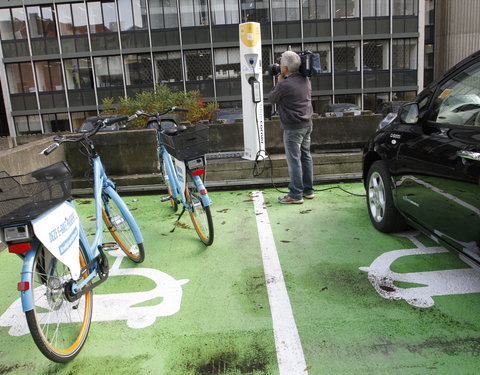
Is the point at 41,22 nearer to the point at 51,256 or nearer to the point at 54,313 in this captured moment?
the point at 51,256

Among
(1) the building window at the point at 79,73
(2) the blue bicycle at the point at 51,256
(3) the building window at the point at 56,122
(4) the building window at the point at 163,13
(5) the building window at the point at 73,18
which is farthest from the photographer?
(3) the building window at the point at 56,122

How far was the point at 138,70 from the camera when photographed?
27.8 meters

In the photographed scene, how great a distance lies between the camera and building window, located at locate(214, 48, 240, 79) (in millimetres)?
27344

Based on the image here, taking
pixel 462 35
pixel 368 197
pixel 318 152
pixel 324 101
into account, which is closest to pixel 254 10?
pixel 324 101

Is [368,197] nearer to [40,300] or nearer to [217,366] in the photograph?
[217,366]

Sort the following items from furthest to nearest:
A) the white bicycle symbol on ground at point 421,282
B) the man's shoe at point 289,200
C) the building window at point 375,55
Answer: the building window at point 375,55 < the man's shoe at point 289,200 < the white bicycle symbol on ground at point 421,282

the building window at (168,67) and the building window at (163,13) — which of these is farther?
the building window at (168,67)

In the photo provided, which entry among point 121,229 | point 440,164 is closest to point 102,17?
point 121,229

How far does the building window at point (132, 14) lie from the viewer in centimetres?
2720

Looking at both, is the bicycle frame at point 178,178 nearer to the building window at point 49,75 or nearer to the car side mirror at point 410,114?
the car side mirror at point 410,114

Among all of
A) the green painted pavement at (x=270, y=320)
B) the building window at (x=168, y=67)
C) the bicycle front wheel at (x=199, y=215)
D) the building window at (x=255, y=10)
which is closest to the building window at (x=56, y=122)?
the building window at (x=168, y=67)

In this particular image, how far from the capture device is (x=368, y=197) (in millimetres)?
4906

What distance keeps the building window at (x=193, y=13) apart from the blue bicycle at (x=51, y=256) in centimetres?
2625

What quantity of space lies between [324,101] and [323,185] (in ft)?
73.3
